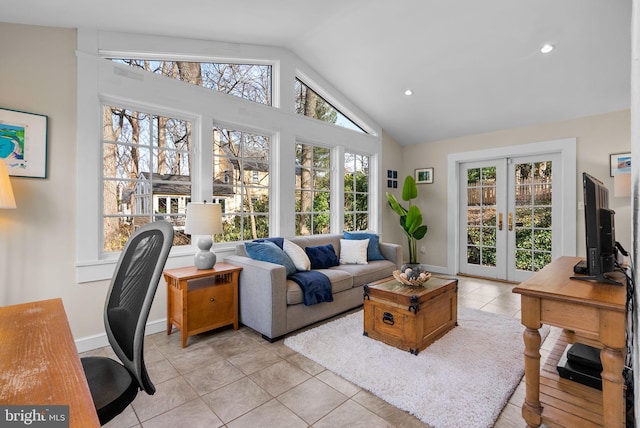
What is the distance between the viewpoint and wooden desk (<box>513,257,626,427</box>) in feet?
4.08

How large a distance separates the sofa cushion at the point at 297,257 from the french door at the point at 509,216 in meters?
3.20

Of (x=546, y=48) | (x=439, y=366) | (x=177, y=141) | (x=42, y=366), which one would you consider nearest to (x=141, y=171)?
(x=177, y=141)

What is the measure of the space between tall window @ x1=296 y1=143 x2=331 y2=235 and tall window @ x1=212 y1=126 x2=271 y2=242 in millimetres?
563

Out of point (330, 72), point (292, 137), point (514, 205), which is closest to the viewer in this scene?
point (292, 137)

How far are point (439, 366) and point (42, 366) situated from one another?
86.7 inches

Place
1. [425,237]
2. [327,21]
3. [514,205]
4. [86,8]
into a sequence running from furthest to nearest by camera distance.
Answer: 1. [425,237]
2. [514,205]
3. [327,21]
4. [86,8]

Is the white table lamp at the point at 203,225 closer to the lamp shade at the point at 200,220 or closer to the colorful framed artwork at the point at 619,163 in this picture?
the lamp shade at the point at 200,220

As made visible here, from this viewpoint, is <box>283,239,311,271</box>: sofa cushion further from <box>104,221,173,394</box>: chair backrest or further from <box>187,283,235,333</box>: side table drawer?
<box>104,221,173,394</box>: chair backrest

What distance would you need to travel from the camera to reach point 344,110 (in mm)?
4824

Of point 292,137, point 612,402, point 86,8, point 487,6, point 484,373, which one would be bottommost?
point 484,373

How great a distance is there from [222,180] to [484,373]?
9.78 feet

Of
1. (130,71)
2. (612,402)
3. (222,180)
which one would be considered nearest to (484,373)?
(612,402)

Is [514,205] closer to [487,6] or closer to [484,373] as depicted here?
[487,6]

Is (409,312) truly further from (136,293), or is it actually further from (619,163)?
(619,163)
